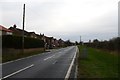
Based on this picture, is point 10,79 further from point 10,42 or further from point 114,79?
point 10,42

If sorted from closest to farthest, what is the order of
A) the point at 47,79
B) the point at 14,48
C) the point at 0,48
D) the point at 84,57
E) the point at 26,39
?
the point at 47,79 → the point at 84,57 → the point at 0,48 → the point at 14,48 → the point at 26,39

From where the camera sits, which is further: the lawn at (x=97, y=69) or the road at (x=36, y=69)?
the lawn at (x=97, y=69)

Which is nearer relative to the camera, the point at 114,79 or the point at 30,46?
the point at 114,79

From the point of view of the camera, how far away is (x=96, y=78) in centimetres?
1509

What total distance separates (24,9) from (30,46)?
591 inches

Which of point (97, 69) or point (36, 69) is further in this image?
point (97, 69)

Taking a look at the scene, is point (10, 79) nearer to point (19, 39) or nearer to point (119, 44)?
point (119, 44)

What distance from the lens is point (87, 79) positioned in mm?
14656

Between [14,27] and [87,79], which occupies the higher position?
[14,27]

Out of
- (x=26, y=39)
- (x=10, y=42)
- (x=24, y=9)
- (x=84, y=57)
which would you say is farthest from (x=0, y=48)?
(x=84, y=57)

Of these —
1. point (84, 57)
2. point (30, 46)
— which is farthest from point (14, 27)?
point (84, 57)

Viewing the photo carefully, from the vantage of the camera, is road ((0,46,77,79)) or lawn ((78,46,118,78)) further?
lawn ((78,46,118,78))

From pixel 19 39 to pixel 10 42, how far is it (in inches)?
A: 105

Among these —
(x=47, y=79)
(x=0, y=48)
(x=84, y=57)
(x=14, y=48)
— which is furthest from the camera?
(x=14, y=48)
